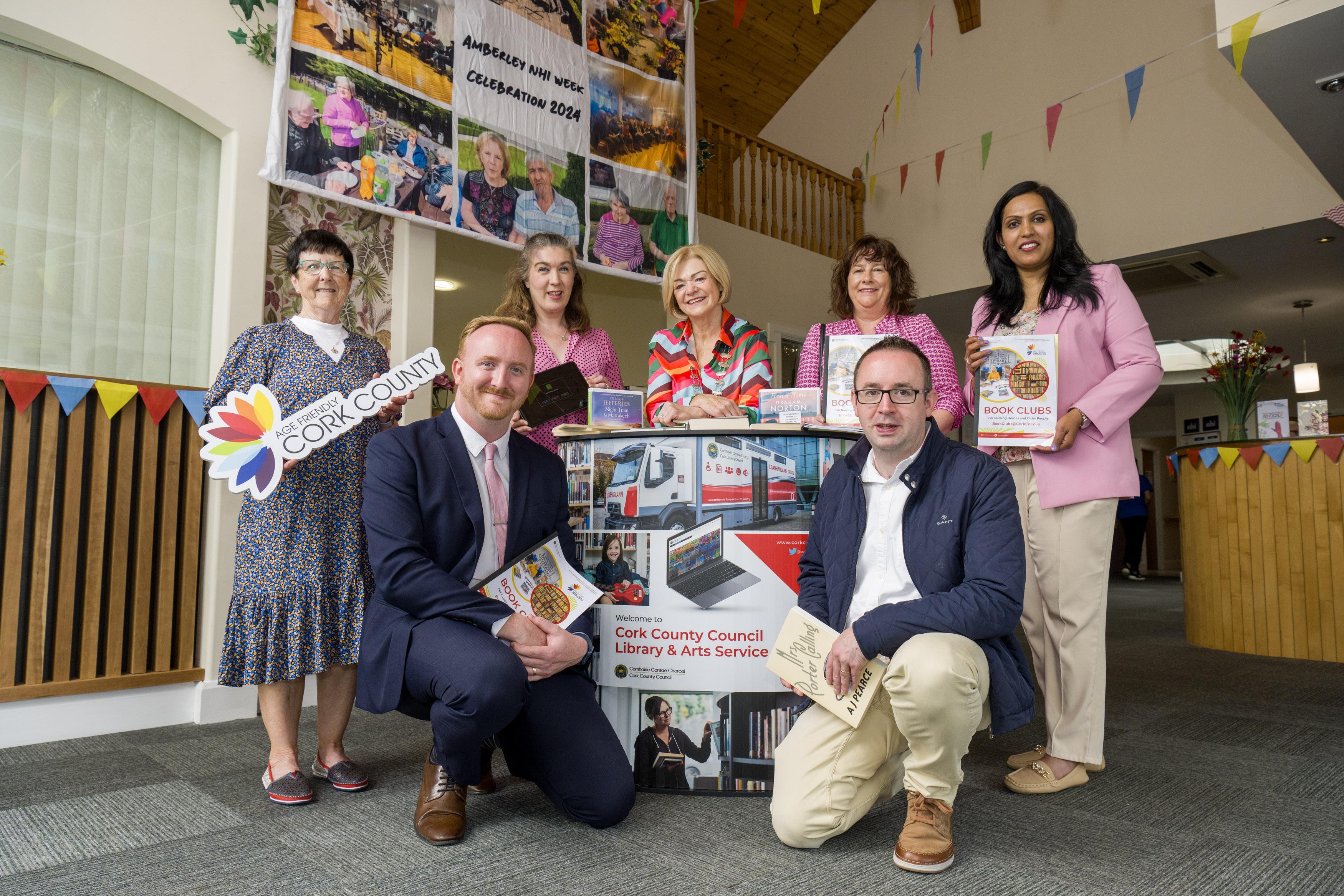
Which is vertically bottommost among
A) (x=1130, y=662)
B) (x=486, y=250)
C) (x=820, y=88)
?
(x=1130, y=662)

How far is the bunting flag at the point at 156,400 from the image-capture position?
3229 mm

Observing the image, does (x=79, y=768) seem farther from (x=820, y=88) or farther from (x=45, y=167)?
(x=820, y=88)

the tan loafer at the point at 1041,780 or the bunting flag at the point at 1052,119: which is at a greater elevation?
the bunting flag at the point at 1052,119

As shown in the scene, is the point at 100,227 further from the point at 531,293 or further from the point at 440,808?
the point at 440,808

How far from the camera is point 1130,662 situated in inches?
177

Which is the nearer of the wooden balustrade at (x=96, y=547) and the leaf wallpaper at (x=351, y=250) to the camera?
the wooden balustrade at (x=96, y=547)

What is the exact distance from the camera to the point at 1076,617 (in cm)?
226

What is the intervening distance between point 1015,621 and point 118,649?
10.2 feet

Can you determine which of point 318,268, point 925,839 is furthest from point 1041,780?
point 318,268

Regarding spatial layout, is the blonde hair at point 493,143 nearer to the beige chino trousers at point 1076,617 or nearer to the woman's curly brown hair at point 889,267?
the woman's curly brown hair at point 889,267

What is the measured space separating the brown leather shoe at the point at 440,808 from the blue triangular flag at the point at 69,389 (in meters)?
2.16

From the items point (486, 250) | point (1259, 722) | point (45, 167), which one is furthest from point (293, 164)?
point (1259, 722)

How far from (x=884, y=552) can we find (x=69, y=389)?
2934mm

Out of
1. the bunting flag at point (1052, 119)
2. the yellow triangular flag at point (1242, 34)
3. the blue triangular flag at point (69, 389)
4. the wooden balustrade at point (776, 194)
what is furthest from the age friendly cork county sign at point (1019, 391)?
the bunting flag at point (1052, 119)
